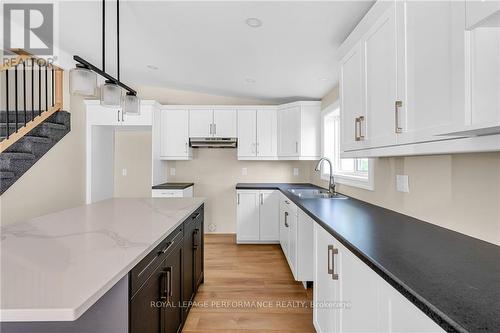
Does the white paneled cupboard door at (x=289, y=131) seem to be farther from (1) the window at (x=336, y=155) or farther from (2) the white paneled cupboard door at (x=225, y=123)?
(2) the white paneled cupboard door at (x=225, y=123)

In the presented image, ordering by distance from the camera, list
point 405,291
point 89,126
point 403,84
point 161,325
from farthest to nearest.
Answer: point 89,126
point 161,325
point 403,84
point 405,291

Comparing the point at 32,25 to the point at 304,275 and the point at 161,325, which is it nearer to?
the point at 161,325

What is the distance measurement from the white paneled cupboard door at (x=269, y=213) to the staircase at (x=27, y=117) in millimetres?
3161

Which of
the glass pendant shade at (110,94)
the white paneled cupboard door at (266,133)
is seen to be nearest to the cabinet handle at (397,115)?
the glass pendant shade at (110,94)

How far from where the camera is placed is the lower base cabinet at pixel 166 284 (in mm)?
1150

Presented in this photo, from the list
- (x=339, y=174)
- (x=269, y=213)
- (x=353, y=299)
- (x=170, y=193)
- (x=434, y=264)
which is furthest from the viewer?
(x=269, y=213)

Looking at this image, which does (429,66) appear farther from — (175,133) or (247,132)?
(175,133)

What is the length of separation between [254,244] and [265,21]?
10.2 ft

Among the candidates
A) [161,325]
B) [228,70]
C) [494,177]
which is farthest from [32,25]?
[494,177]

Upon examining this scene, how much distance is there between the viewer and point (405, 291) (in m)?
0.80

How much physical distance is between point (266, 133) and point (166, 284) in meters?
3.22

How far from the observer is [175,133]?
436cm

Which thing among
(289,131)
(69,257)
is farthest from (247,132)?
(69,257)

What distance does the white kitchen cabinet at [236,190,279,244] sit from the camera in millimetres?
4074
